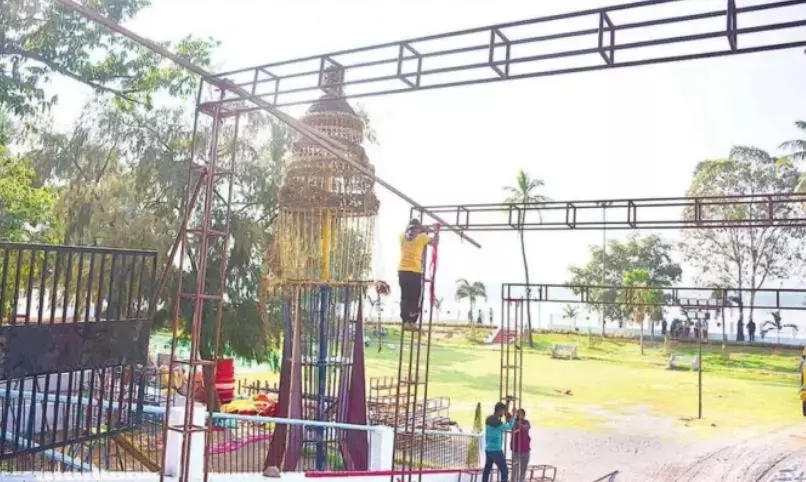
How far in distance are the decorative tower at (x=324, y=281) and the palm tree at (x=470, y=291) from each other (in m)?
52.7

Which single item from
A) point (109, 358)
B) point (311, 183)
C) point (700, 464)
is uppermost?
point (311, 183)

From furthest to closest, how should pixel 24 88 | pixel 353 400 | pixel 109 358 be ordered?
pixel 24 88
pixel 353 400
pixel 109 358

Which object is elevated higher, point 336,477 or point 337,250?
point 337,250

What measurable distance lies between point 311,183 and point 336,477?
5.35 m

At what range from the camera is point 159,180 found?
17562 millimetres

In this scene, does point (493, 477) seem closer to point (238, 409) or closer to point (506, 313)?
point (506, 313)

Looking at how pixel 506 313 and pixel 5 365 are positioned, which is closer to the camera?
pixel 5 365

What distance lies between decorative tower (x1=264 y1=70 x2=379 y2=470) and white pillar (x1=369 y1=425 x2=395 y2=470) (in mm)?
926

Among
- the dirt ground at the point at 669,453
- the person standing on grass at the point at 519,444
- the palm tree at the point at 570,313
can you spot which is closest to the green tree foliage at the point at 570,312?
the palm tree at the point at 570,313

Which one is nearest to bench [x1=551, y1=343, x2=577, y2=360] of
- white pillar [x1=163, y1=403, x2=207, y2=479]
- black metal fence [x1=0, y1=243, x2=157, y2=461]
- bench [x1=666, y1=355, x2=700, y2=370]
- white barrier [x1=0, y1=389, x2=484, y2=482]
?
bench [x1=666, y1=355, x2=700, y2=370]

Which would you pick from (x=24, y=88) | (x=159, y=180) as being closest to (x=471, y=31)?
(x=24, y=88)

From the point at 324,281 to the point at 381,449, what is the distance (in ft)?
10.4

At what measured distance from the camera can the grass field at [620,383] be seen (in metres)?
24.0

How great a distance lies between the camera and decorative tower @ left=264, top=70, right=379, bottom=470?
11812mm
